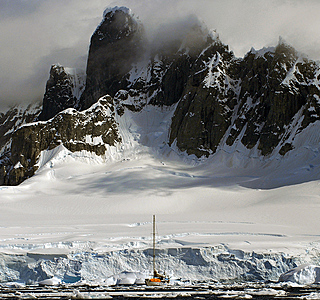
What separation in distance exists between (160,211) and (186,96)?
51703 millimetres

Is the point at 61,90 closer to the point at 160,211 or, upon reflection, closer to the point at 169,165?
the point at 169,165

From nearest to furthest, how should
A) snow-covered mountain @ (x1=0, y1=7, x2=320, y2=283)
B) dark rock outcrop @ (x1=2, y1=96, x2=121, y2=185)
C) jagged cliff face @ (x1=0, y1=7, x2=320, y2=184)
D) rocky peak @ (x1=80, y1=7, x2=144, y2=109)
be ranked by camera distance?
snow-covered mountain @ (x1=0, y1=7, x2=320, y2=283), jagged cliff face @ (x1=0, y1=7, x2=320, y2=184), dark rock outcrop @ (x1=2, y1=96, x2=121, y2=185), rocky peak @ (x1=80, y1=7, x2=144, y2=109)

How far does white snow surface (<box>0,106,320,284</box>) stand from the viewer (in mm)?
37469

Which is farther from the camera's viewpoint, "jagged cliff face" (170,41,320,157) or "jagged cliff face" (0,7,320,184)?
"jagged cliff face" (0,7,320,184)

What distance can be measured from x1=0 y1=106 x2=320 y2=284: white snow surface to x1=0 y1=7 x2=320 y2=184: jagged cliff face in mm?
3628

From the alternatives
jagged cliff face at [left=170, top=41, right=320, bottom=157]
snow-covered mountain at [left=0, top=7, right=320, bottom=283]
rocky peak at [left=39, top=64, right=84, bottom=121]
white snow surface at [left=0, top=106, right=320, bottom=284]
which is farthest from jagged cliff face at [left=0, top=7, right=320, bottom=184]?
white snow surface at [left=0, top=106, right=320, bottom=284]

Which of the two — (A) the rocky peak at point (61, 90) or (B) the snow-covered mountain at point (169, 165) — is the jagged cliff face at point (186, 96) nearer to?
(B) the snow-covered mountain at point (169, 165)

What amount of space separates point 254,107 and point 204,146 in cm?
1484

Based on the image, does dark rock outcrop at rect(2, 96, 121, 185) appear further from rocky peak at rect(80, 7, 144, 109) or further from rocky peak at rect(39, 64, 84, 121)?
rocky peak at rect(39, 64, 84, 121)

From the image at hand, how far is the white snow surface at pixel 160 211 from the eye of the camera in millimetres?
37469

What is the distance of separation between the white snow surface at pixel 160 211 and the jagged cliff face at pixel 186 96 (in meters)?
3.63

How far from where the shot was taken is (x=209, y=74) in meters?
118

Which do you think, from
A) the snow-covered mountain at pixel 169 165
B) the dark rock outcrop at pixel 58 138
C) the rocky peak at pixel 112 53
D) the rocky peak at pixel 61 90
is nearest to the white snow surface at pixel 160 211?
the snow-covered mountain at pixel 169 165

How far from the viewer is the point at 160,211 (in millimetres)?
74500
